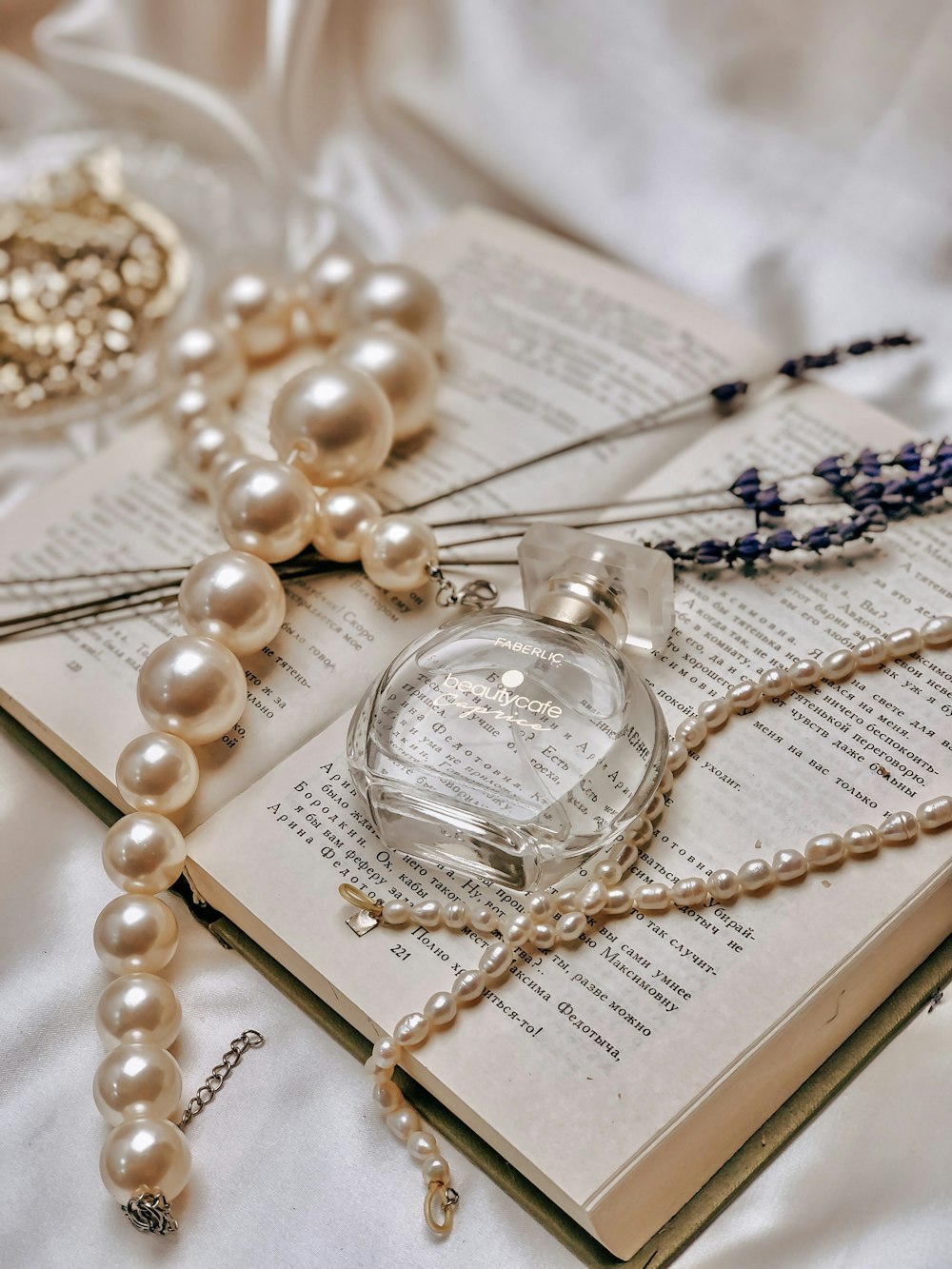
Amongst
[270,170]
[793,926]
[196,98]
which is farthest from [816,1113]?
[196,98]

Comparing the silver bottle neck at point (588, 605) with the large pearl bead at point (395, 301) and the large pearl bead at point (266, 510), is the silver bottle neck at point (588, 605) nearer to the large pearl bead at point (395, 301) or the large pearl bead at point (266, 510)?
the large pearl bead at point (266, 510)

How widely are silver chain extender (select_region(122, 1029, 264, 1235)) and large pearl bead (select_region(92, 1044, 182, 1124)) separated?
4cm

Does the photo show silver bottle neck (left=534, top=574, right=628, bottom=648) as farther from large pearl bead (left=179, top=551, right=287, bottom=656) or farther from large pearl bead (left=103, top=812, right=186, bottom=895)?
large pearl bead (left=103, top=812, right=186, bottom=895)

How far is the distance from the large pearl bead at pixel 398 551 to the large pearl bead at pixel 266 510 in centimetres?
6

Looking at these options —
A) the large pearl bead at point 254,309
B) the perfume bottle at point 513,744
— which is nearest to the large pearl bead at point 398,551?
the perfume bottle at point 513,744

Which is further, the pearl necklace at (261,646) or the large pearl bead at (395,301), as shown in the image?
the large pearl bead at (395,301)

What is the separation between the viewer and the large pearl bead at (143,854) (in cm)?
87

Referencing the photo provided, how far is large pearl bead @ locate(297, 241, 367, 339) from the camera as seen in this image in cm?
124

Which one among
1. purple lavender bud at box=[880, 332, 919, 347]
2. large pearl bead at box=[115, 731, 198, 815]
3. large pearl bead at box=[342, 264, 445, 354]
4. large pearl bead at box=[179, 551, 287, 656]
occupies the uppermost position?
purple lavender bud at box=[880, 332, 919, 347]

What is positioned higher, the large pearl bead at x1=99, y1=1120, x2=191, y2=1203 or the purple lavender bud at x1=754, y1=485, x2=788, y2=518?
the purple lavender bud at x1=754, y1=485, x2=788, y2=518

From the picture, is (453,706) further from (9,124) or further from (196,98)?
(9,124)

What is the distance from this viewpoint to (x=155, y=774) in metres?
0.89

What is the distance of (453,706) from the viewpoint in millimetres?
858

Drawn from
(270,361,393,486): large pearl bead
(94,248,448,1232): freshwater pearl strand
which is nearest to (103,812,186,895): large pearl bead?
(94,248,448,1232): freshwater pearl strand
